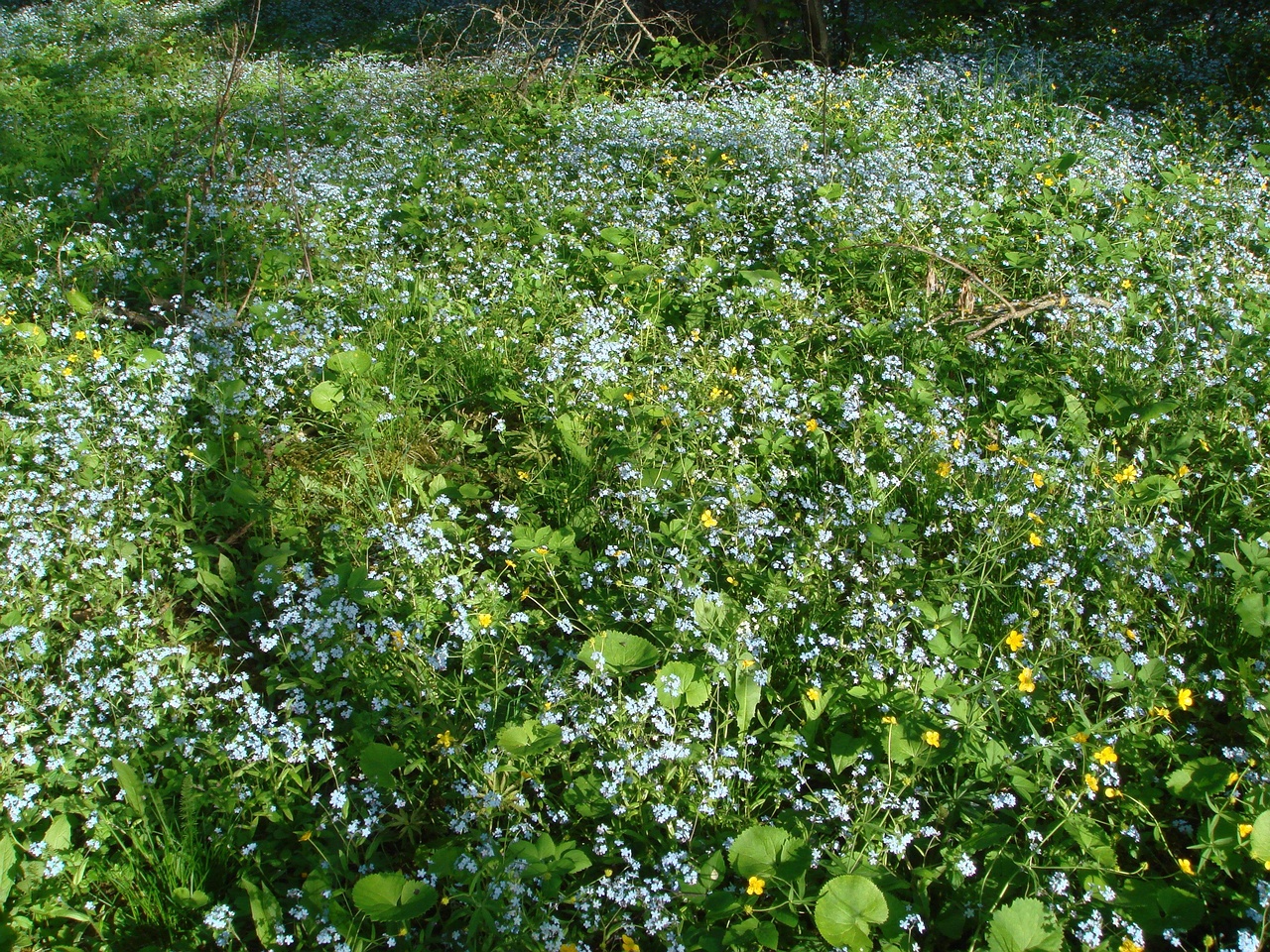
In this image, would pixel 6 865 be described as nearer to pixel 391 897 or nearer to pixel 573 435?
pixel 391 897

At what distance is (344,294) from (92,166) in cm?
331

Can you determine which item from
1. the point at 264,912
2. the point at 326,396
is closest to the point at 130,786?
the point at 264,912

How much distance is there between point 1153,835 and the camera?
221cm

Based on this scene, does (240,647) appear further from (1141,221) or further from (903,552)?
(1141,221)

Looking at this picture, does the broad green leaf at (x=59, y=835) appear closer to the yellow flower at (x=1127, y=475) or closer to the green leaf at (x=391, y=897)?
the green leaf at (x=391, y=897)

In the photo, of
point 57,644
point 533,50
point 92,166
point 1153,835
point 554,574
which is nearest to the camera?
point 1153,835

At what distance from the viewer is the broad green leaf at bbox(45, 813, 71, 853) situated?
2256mm

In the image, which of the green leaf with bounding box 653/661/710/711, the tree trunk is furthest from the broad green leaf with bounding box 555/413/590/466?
the tree trunk

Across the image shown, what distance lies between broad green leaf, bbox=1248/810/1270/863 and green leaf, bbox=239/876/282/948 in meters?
2.36

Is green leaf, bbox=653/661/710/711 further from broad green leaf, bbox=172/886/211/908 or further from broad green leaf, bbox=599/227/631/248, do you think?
broad green leaf, bbox=599/227/631/248

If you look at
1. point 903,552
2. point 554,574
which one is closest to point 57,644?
point 554,574

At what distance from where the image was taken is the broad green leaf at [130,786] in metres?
2.32

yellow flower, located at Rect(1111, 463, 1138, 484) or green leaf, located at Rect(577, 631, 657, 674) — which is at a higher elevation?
yellow flower, located at Rect(1111, 463, 1138, 484)

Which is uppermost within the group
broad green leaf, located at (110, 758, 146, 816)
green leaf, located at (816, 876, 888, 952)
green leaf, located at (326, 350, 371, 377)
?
green leaf, located at (326, 350, 371, 377)
